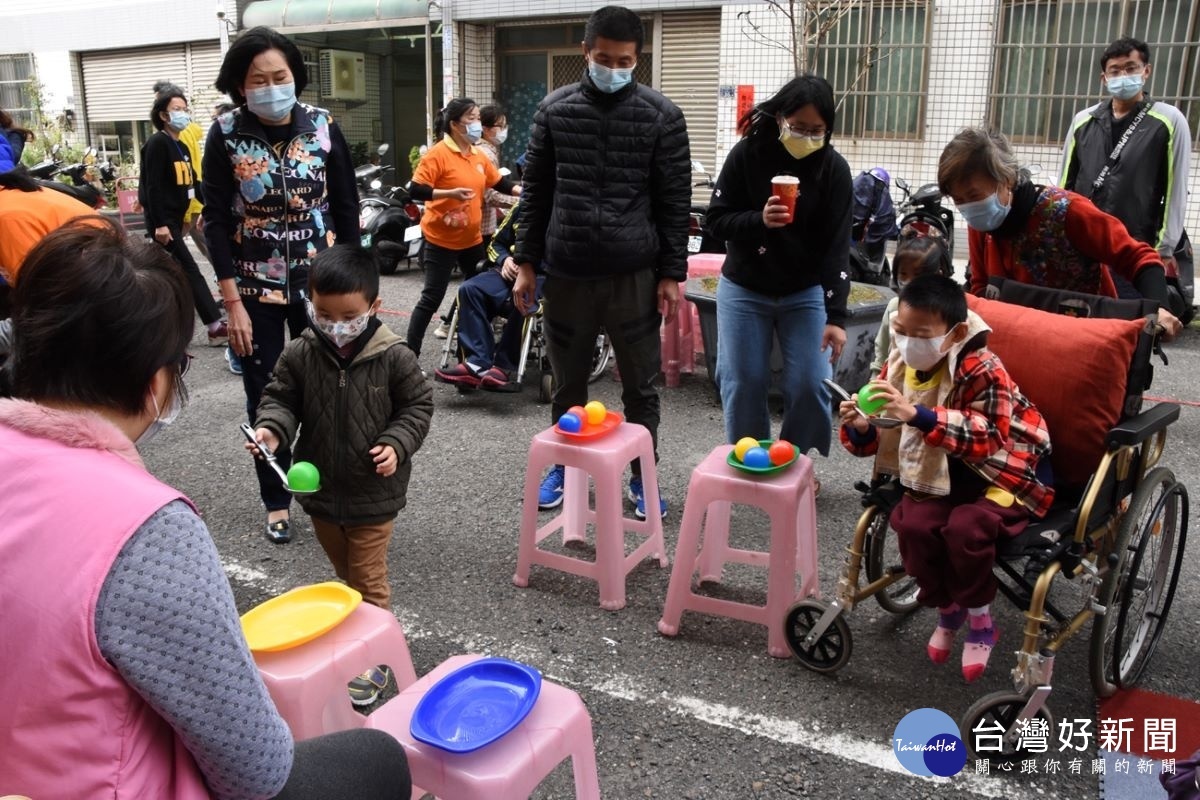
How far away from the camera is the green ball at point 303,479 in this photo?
8.67ft

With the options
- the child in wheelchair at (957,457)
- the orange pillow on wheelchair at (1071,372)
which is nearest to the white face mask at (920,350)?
the child in wheelchair at (957,457)

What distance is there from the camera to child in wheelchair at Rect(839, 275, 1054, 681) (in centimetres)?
263

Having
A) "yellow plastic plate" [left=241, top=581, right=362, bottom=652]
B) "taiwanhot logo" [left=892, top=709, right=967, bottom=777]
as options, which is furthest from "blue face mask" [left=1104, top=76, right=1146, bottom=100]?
"yellow plastic plate" [left=241, top=581, right=362, bottom=652]

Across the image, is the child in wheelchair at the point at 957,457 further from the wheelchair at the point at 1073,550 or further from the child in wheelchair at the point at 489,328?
the child in wheelchair at the point at 489,328

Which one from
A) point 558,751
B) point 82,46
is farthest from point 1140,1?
point 82,46

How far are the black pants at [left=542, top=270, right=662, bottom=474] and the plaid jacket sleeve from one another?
1.51 metres

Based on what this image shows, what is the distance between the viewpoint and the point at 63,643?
4.11 ft

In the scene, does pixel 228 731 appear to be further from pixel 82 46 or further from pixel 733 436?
pixel 82 46

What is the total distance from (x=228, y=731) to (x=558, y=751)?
826 millimetres

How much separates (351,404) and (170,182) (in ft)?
15.1

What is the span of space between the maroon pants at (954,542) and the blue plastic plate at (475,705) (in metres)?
1.21

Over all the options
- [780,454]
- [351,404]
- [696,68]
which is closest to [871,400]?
[780,454]

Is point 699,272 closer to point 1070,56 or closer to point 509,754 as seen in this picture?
point 509,754

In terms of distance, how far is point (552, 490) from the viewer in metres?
4.36
